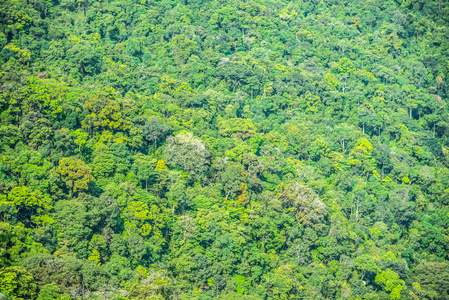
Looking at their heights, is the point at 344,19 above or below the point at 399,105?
above

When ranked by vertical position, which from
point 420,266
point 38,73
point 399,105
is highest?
point 38,73

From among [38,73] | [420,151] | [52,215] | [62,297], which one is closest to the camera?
[62,297]

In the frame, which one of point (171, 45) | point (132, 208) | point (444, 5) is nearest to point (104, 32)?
point (171, 45)

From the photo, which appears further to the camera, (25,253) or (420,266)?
(420,266)

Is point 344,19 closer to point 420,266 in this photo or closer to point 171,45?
point 171,45

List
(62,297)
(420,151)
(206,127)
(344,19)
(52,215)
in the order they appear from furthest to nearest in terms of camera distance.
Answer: (344,19)
(420,151)
(206,127)
(52,215)
(62,297)

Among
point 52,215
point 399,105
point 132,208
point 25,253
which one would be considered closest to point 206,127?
point 132,208
